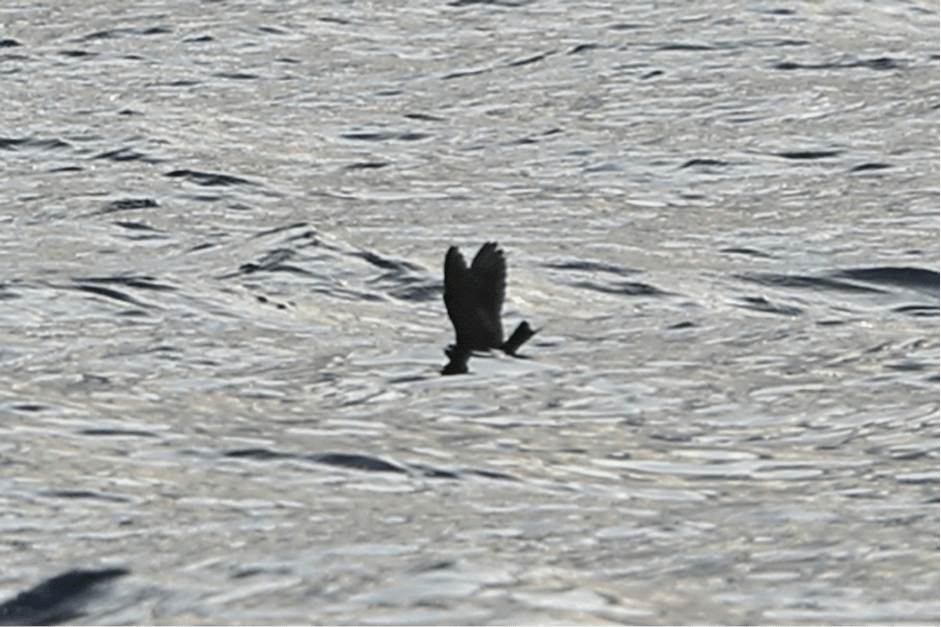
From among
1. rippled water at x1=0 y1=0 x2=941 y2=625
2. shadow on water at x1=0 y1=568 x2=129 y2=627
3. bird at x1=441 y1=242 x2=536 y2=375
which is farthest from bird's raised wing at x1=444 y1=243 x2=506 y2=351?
shadow on water at x1=0 y1=568 x2=129 y2=627

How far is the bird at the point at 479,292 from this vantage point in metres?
9.95

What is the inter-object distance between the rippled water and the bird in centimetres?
53

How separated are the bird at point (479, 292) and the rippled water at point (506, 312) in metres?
0.53

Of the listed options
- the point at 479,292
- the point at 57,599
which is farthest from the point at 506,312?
the point at 57,599

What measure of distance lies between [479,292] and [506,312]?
2508mm

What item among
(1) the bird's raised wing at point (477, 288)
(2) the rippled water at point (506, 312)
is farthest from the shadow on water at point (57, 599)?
(1) the bird's raised wing at point (477, 288)

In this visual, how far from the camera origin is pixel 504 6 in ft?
73.7

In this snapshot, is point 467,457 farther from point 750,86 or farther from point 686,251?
point 750,86

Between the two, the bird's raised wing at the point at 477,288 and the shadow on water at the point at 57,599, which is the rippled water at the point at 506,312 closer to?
the shadow on water at the point at 57,599

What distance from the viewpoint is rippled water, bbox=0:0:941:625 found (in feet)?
28.0

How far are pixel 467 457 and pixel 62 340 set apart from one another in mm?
3174

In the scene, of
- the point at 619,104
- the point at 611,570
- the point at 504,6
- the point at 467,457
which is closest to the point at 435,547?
the point at 611,570

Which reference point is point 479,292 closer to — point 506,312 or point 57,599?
point 506,312

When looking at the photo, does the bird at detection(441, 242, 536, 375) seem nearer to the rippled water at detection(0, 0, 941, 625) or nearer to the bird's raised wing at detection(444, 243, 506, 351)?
the bird's raised wing at detection(444, 243, 506, 351)
